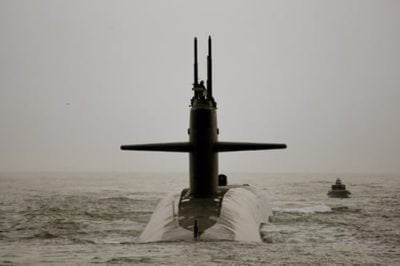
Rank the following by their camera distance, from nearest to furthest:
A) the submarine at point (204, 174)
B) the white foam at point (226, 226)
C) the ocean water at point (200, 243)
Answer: the ocean water at point (200, 243) < the white foam at point (226, 226) < the submarine at point (204, 174)

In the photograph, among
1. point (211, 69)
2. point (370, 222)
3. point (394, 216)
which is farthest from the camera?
point (394, 216)

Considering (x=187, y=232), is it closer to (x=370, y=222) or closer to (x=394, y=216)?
(x=370, y=222)

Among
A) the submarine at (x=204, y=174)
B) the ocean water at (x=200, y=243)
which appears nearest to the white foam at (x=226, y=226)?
the submarine at (x=204, y=174)

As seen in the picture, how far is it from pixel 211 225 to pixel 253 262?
507 centimetres

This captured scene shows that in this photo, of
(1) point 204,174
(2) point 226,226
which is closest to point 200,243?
(2) point 226,226

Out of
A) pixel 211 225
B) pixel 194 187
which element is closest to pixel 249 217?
pixel 194 187

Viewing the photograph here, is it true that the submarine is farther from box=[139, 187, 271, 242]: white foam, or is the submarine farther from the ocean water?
the ocean water

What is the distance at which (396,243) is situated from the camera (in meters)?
15.9

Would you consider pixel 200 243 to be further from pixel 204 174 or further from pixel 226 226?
pixel 204 174

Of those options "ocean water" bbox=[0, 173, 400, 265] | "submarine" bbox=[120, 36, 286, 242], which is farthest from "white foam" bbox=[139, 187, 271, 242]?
"ocean water" bbox=[0, 173, 400, 265]

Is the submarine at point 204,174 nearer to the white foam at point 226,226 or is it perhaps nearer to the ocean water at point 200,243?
the white foam at point 226,226

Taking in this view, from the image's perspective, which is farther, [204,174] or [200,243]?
[204,174]

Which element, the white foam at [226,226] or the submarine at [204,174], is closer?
the white foam at [226,226]

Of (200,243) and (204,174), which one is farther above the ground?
(204,174)
